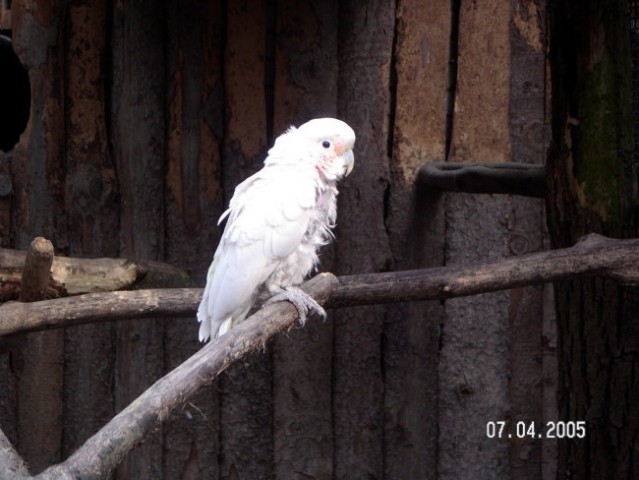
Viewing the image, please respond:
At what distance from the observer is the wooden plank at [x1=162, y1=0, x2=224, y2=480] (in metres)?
3.64

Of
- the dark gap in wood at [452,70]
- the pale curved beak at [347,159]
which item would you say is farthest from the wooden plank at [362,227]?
the pale curved beak at [347,159]

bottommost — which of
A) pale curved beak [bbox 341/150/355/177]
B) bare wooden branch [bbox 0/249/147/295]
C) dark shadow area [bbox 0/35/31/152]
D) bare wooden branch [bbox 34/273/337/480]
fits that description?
bare wooden branch [bbox 34/273/337/480]

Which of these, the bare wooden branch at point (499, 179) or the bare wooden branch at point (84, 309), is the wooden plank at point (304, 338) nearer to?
the bare wooden branch at point (499, 179)

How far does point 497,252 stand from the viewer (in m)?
3.65

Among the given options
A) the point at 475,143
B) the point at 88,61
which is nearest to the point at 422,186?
the point at 475,143

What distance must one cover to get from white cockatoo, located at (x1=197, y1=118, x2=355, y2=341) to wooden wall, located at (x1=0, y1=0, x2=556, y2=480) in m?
0.44

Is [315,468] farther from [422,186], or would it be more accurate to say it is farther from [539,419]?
[422,186]

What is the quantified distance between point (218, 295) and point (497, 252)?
1202mm

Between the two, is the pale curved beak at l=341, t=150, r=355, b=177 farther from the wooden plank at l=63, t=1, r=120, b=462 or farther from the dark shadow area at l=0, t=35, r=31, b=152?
the dark shadow area at l=0, t=35, r=31, b=152

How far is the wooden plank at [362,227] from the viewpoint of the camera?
3.62 meters

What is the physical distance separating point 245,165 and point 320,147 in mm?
547

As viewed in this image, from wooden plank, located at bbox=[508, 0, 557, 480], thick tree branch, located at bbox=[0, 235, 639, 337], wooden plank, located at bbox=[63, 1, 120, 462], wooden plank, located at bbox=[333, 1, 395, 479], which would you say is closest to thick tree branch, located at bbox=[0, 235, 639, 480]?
thick tree branch, located at bbox=[0, 235, 639, 337]

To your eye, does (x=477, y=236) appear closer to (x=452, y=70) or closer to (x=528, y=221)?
(x=528, y=221)

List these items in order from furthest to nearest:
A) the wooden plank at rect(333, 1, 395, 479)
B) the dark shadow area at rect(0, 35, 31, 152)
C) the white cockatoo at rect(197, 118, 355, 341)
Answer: the dark shadow area at rect(0, 35, 31, 152)
the wooden plank at rect(333, 1, 395, 479)
the white cockatoo at rect(197, 118, 355, 341)
